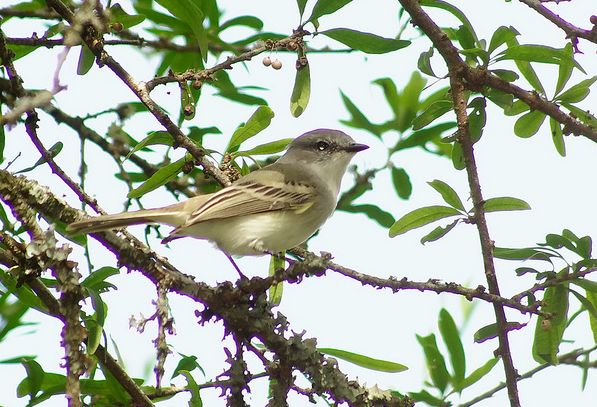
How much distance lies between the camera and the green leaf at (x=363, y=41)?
3.71 meters

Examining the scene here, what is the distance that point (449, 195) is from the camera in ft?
11.7

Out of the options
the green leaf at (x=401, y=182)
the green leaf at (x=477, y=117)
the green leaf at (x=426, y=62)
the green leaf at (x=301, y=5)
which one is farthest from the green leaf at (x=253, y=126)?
the green leaf at (x=401, y=182)

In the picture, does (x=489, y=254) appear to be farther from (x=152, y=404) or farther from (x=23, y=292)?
(x=23, y=292)

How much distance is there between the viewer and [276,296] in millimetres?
4281

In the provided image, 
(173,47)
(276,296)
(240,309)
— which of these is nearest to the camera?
(240,309)

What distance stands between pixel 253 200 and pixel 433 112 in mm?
1460

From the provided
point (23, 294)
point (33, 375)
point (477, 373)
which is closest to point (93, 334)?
point (33, 375)

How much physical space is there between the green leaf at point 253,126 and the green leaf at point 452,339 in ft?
4.41

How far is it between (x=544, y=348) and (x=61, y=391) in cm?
209

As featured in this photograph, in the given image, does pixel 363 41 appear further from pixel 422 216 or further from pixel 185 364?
pixel 185 364

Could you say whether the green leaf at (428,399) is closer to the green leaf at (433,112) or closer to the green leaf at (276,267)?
the green leaf at (276,267)

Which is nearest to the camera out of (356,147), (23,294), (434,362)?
(23,294)

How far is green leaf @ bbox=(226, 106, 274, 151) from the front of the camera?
4.19 m

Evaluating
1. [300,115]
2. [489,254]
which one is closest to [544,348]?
[489,254]
